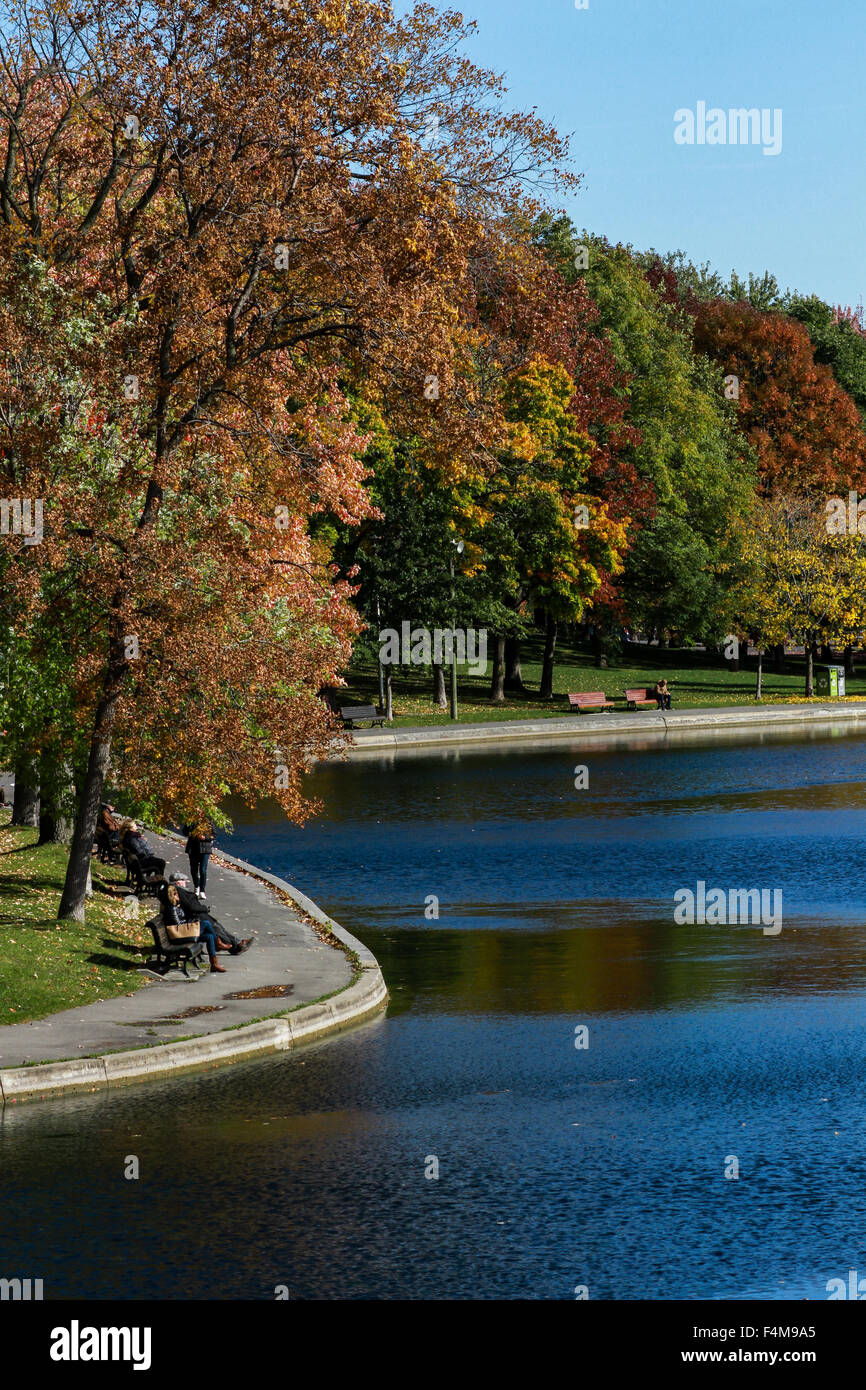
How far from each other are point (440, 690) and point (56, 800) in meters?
35.8

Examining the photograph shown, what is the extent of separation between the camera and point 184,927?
53.0 feet

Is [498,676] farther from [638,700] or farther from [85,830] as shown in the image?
[85,830]

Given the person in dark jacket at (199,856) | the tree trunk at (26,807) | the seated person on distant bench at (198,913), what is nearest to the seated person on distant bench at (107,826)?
the tree trunk at (26,807)

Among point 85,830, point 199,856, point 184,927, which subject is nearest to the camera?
point 184,927

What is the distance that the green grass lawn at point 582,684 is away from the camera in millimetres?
58438

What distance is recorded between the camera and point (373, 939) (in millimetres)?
18688

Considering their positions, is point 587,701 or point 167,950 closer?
point 167,950

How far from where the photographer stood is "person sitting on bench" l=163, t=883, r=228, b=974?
1612 centimetres

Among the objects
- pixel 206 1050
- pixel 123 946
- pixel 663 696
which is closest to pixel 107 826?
pixel 123 946

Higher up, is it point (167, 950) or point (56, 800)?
point (56, 800)

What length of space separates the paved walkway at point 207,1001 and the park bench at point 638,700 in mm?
40951

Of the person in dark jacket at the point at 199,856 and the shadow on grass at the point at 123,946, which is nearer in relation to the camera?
the shadow on grass at the point at 123,946

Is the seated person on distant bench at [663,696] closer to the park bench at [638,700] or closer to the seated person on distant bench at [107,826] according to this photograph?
the park bench at [638,700]

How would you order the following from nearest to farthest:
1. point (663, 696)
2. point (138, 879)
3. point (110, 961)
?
point (110, 961)
point (138, 879)
point (663, 696)
